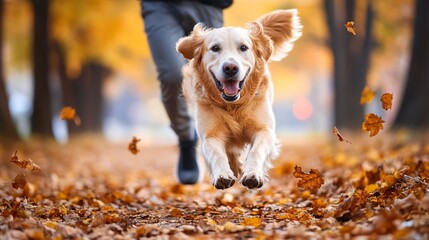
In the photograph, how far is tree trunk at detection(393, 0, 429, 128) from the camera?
32.7ft

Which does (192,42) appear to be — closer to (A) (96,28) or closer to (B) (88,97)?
(A) (96,28)

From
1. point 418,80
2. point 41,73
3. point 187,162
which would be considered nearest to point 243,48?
point 187,162

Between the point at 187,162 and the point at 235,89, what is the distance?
2.04 metres

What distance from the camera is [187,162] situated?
596 centimetres

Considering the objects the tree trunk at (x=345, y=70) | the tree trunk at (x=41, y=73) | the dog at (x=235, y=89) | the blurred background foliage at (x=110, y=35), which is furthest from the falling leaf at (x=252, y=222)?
the tree trunk at (x=41, y=73)

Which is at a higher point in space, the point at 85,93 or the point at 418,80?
the point at 85,93

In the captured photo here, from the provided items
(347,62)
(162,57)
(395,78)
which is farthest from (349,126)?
(395,78)

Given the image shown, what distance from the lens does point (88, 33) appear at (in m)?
17.7

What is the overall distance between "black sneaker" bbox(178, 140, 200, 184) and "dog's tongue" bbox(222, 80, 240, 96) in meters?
1.88

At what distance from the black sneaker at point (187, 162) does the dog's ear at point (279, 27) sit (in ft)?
5.24

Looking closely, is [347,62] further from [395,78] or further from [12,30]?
[395,78]

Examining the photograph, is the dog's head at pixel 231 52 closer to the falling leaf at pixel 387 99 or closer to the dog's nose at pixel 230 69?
the dog's nose at pixel 230 69

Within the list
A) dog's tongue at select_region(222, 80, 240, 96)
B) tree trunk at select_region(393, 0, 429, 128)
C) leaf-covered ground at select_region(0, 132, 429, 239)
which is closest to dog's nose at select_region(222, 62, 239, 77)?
dog's tongue at select_region(222, 80, 240, 96)

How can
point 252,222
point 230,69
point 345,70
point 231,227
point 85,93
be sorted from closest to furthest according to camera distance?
point 231,227
point 252,222
point 230,69
point 345,70
point 85,93
